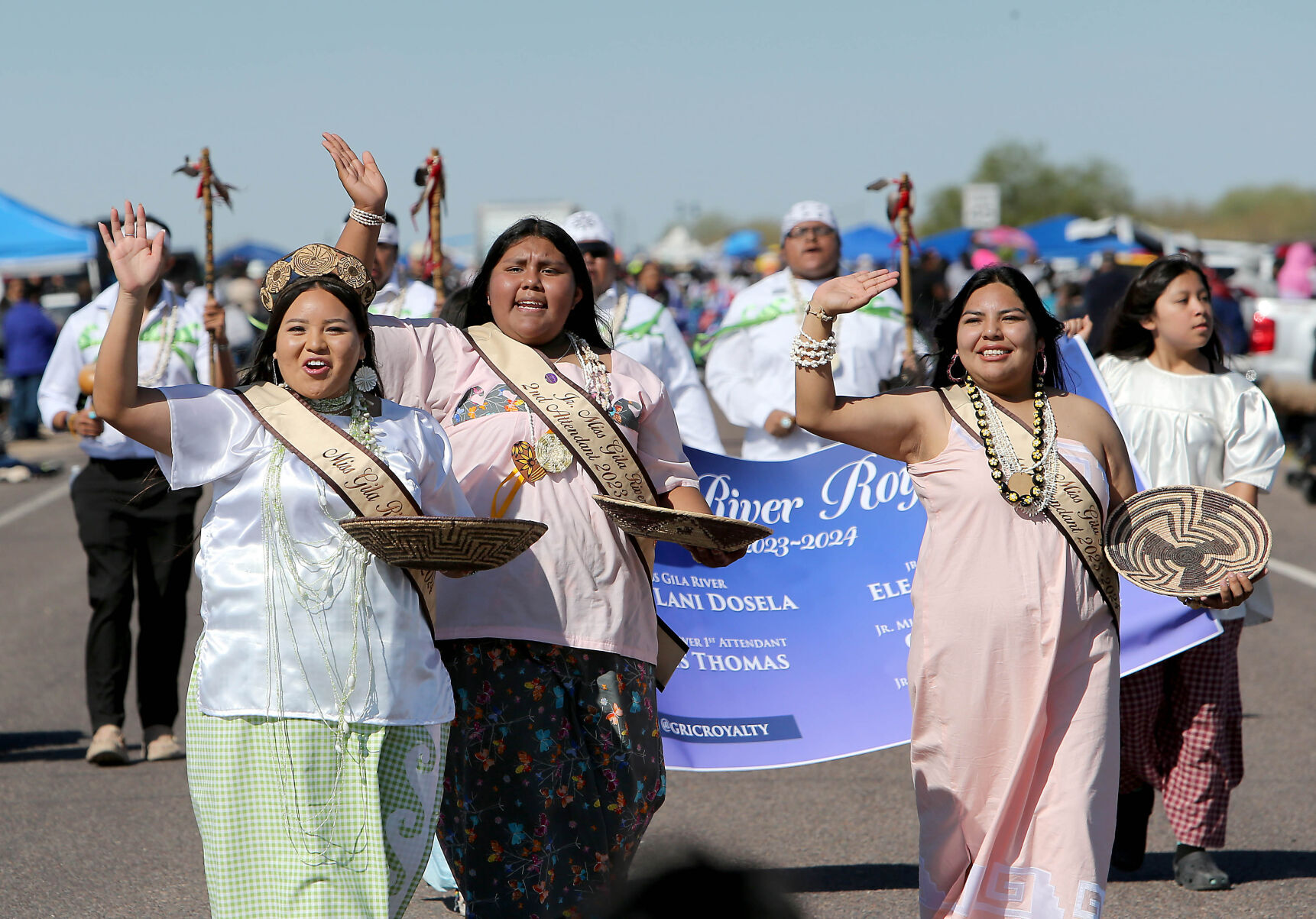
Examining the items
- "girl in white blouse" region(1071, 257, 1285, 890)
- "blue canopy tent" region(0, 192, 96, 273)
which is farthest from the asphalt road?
"blue canopy tent" region(0, 192, 96, 273)

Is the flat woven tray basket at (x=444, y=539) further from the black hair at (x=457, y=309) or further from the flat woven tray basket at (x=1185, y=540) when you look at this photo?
the flat woven tray basket at (x=1185, y=540)

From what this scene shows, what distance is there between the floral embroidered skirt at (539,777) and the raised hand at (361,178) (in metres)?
1.16

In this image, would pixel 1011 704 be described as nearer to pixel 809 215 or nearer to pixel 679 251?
pixel 809 215

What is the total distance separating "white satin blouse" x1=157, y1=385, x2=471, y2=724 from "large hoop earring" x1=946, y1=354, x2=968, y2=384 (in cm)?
161

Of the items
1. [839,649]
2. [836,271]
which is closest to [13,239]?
[836,271]

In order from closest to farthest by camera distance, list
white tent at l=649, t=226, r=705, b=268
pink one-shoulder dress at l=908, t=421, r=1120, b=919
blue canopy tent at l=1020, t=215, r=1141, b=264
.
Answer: pink one-shoulder dress at l=908, t=421, r=1120, b=919 < blue canopy tent at l=1020, t=215, r=1141, b=264 < white tent at l=649, t=226, r=705, b=268

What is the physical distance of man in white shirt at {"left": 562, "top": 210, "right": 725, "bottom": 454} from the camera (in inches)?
283

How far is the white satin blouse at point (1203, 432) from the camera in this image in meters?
5.27

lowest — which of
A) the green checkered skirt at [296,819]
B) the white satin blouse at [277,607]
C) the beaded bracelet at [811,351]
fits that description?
the green checkered skirt at [296,819]

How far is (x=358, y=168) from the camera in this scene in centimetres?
424

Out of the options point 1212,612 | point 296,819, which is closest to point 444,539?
point 296,819

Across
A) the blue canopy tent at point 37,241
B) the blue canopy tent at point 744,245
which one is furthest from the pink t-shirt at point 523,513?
the blue canopy tent at point 744,245

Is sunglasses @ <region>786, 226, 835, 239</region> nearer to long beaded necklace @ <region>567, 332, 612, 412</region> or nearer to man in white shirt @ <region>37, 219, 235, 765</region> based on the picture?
man in white shirt @ <region>37, 219, 235, 765</region>

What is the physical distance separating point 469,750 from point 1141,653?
2271mm
